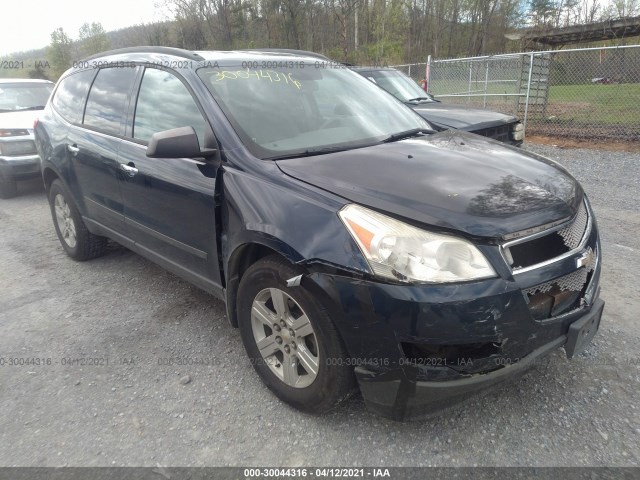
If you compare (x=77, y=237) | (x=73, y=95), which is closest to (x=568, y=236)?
(x=77, y=237)

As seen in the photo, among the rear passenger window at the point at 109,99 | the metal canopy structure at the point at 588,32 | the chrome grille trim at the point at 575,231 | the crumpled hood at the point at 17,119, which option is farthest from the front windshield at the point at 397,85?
the metal canopy structure at the point at 588,32

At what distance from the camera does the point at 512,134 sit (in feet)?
21.7

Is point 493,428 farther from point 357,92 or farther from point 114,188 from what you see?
point 114,188

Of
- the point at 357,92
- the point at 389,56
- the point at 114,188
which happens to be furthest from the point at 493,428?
the point at 389,56

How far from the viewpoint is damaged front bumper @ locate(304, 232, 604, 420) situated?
1.87 meters

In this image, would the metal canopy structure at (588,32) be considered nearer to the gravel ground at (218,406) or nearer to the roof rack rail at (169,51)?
the gravel ground at (218,406)

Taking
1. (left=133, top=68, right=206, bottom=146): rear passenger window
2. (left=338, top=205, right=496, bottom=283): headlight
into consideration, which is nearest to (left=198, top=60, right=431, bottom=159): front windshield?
(left=133, top=68, right=206, bottom=146): rear passenger window

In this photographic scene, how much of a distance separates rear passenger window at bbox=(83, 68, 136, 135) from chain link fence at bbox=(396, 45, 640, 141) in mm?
9585

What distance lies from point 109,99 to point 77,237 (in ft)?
4.92

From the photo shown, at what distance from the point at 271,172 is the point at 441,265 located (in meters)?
1.01

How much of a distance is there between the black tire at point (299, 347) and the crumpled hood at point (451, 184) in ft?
1.61

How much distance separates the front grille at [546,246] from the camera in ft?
6.52

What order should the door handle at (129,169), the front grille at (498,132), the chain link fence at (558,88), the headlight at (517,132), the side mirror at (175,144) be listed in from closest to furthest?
the side mirror at (175,144) < the door handle at (129,169) < the front grille at (498,132) < the headlight at (517,132) < the chain link fence at (558,88)

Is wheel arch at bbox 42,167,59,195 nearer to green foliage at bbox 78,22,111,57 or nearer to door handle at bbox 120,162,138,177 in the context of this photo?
door handle at bbox 120,162,138,177
